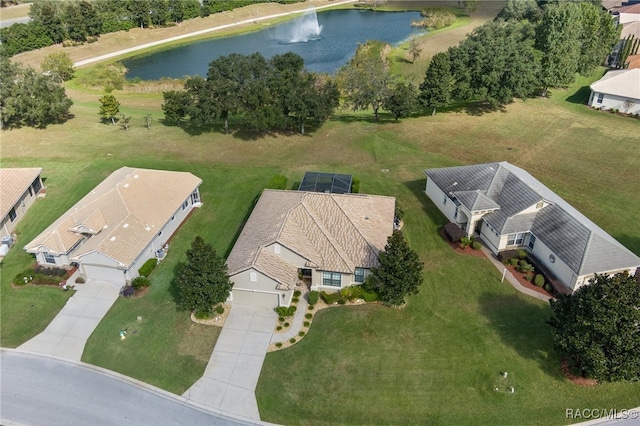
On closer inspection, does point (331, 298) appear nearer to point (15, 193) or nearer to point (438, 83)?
point (15, 193)

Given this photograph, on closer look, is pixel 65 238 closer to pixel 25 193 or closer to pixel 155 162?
pixel 25 193

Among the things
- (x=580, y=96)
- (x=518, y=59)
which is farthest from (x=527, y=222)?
(x=580, y=96)

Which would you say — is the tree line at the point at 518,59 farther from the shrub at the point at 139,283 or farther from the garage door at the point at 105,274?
the garage door at the point at 105,274

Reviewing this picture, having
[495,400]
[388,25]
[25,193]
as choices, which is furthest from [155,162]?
[388,25]

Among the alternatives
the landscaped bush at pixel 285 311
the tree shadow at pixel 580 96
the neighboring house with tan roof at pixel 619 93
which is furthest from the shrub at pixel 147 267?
the tree shadow at pixel 580 96

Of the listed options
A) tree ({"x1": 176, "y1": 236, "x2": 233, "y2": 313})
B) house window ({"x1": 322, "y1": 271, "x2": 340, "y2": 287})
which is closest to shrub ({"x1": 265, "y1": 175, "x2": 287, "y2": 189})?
house window ({"x1": 322, "y1": 271, "x2": 340, "y2": 287})
